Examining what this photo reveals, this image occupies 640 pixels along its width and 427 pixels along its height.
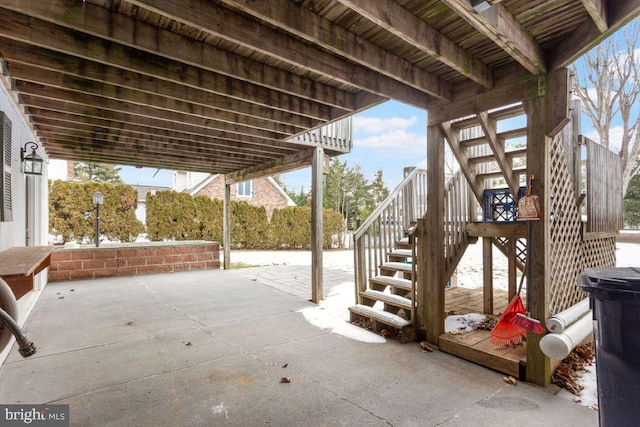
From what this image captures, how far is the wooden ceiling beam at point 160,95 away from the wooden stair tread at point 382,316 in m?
2.51

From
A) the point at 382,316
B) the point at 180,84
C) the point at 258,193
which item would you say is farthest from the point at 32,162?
the point at 258,193

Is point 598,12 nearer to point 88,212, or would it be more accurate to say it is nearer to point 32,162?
point 32,162

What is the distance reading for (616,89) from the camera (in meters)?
11.5

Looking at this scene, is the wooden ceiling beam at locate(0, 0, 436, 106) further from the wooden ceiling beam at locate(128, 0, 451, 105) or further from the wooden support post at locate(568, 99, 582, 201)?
the wooden support post at locate(568, 99, 582, 201)

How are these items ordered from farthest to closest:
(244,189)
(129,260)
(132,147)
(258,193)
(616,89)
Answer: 1. (258,193)
2. (244,189)
3. (616,89)
4. (129,260)
5. (132,147)

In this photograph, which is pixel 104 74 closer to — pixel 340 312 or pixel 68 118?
pixel 68 118

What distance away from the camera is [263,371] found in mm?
2828

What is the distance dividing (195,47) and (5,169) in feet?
6.46

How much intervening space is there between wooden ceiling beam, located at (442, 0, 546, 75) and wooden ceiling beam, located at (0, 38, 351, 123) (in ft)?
6.34

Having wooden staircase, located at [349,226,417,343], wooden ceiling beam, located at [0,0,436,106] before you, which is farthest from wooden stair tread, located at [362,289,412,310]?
wooden ceiling beam, located at [0,0,436,106]

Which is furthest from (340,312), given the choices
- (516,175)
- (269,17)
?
(269,17)

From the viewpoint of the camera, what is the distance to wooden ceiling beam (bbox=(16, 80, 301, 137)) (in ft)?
11.5

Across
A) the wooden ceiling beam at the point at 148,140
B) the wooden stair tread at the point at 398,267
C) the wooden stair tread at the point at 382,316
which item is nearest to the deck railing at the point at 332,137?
the wooden ceiling beam at the point at 148,140

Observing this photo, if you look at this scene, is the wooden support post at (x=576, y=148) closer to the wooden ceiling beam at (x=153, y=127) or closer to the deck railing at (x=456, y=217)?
the deck railing at (x=456, y=217)
